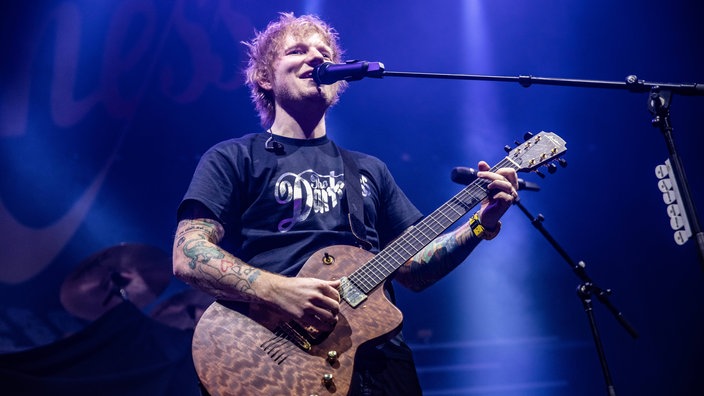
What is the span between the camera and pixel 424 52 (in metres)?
6.31

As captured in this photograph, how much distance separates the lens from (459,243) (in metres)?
2.75

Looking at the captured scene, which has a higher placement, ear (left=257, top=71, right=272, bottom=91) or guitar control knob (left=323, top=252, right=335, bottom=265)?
ear (left=257, top=71, right=272, bottom=91)

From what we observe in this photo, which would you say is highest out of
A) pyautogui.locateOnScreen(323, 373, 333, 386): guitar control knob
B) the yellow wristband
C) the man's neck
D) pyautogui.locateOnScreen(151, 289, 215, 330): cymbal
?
the man's neck

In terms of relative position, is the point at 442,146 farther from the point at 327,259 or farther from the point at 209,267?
the point at 209,267

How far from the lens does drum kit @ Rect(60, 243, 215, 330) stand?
519 centimetres

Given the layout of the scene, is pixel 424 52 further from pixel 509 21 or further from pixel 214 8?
pixel 214 8

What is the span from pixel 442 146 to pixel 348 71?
3.67m

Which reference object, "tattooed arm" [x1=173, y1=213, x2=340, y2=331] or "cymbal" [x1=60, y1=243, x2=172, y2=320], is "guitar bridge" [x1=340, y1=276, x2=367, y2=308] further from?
"cymbal" [x1=60, y1=243, x2=172, y2=320]

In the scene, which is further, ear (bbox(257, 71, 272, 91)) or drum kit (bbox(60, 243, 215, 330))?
drum kit (bbox(60, 243, 215, 330))

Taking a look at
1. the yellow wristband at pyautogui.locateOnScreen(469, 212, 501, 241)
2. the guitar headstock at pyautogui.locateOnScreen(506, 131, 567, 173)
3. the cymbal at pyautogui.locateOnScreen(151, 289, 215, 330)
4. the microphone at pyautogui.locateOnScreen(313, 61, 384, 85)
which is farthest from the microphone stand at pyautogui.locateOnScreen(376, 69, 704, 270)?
the cymbal at pyautogui.locateOnScreen(151, 289, 215, 330)

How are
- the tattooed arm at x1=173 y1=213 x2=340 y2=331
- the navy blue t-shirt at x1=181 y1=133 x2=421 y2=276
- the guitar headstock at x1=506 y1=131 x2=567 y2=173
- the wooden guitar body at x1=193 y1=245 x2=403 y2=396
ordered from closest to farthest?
the wooden guitar body at x1=193 y1=245 x2=403 y2=396 → the tattooed arm at x1=173 y1=213 x2=340 y2=331 → the navy blue t-shirt at x1=181 y1=133 x2=421 y2=276 → the guitar headstock at x1=506 y1=131 x2=567 y2=173

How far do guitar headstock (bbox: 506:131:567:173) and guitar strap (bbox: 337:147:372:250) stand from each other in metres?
0.79

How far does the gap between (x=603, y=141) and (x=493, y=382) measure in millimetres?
2706

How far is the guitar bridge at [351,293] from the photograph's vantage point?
2.32 metres
